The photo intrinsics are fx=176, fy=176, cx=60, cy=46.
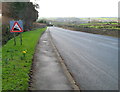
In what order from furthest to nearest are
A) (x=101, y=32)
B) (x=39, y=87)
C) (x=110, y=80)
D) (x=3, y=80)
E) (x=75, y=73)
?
(x=101, y=32) < (x=75, y=73) < (x=110, y=80) < (x=3, y=80) < (x=39, y=87)

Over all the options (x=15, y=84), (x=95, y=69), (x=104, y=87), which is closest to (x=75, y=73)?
(x=95, y=69)

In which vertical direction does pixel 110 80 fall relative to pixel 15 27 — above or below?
below

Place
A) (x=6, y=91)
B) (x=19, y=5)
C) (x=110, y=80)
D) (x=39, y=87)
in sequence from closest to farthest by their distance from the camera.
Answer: (x=6, y=91) < (x=39, y=87) < (x=110, y=80) < (x=19, y=5)

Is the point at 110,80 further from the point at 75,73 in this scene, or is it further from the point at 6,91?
the point at 6,91

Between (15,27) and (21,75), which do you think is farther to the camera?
(15,27)

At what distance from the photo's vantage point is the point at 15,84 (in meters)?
5.65

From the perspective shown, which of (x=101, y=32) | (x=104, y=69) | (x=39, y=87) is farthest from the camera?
(x=101, y=32)

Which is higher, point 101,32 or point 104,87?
point 101,32

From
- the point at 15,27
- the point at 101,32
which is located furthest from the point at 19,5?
the point at 15,27

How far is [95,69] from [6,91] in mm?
4393

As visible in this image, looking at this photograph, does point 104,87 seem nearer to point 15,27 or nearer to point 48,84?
point 48,84

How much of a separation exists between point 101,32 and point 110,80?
30578 millimetres

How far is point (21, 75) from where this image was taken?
21.8ft

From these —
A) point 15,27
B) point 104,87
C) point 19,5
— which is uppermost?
point 19,5
